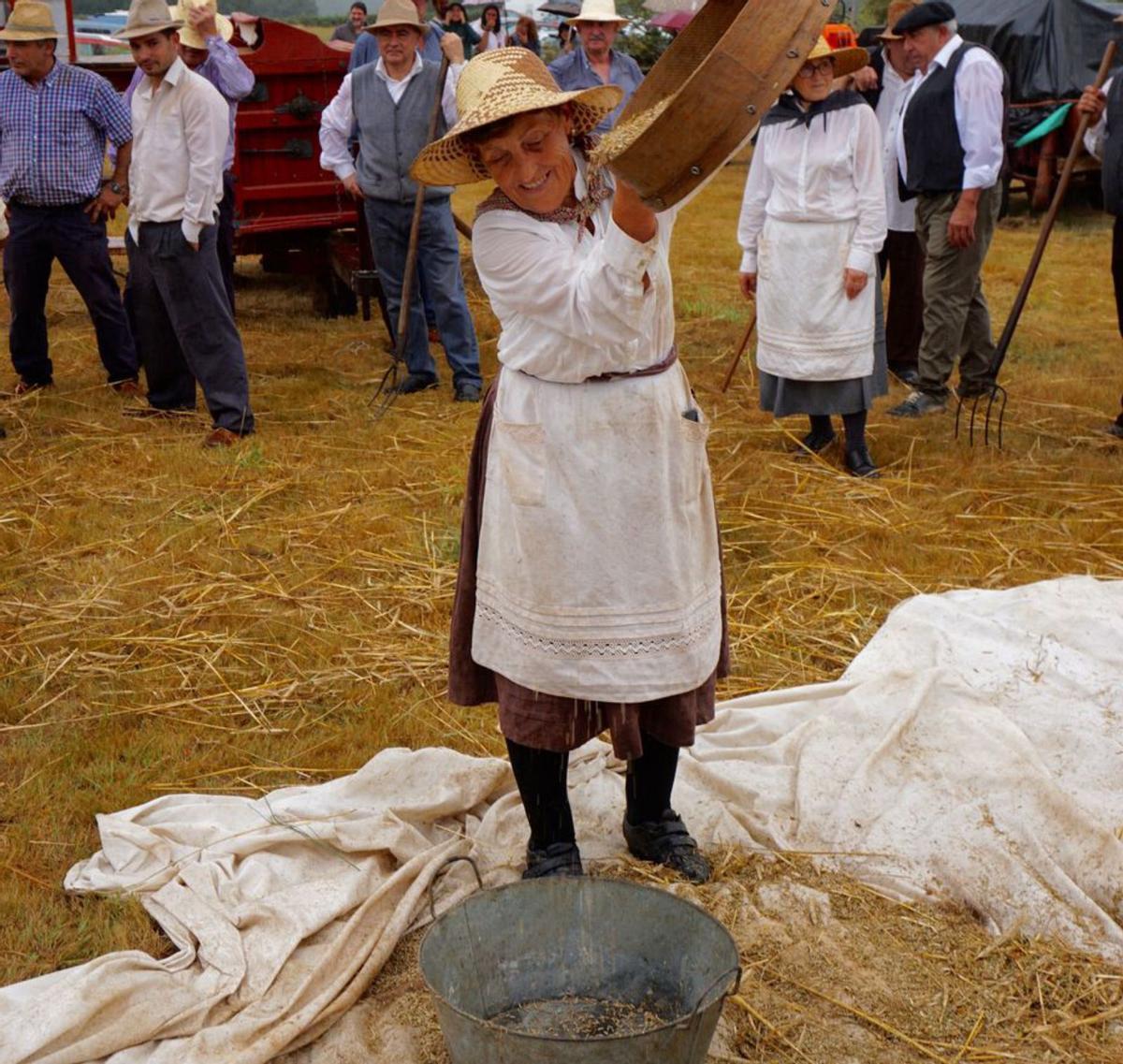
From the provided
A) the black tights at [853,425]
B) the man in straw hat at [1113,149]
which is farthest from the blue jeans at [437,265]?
the man in straw hat at [1113,149]

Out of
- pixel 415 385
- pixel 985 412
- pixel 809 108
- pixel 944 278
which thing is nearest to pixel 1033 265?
pixel 944 278

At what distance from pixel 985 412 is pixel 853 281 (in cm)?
192

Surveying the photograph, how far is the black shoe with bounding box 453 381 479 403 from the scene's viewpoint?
26.3 ft

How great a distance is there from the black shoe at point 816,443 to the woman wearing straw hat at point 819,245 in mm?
276

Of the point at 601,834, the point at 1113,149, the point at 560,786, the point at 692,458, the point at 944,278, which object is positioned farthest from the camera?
the point at 944,278

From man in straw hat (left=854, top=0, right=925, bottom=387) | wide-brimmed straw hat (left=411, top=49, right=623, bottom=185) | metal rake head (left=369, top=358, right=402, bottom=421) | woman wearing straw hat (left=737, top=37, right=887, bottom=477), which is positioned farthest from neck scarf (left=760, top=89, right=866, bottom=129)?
wide-brimmed straw hat (left=411, top=49, right=623, bottom=185)

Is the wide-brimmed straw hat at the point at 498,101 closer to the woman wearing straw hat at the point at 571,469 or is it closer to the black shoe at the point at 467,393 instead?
the woman wearing straw hat at the point at 571,469

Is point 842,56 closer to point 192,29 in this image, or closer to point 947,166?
point 947,166

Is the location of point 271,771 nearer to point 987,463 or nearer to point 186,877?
point 186,877

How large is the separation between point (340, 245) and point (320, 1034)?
783 cm

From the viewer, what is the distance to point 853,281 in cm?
600

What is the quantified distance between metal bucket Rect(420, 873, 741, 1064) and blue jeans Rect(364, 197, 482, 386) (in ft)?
18.2

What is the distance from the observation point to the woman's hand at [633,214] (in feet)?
7.38

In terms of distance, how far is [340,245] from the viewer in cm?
999
